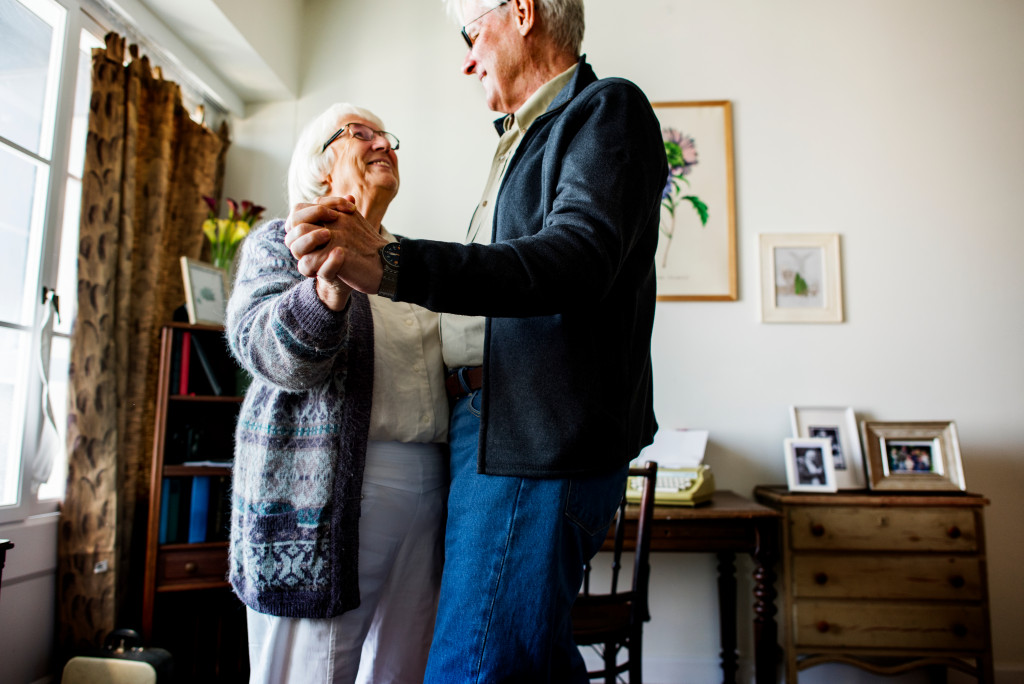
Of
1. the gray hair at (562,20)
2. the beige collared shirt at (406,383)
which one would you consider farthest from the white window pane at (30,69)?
the gray hair at (562,20)

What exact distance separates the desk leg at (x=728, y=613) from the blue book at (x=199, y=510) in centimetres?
189

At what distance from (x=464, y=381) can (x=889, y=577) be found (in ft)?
6.61

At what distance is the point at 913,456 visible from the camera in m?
2.51

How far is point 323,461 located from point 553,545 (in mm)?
415

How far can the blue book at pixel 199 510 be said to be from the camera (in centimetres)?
220

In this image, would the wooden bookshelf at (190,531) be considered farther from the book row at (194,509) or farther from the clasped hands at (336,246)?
the clasped hands at (336,246)

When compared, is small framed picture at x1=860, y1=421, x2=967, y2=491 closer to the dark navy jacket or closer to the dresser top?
the dresser top

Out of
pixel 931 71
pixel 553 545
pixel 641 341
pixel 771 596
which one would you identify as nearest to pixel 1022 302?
pixel 931 71

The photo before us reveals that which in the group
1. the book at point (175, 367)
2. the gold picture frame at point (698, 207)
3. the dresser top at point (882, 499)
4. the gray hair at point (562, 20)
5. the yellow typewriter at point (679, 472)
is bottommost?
the dresser top at point (882, 499)

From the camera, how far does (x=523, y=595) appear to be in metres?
0.76

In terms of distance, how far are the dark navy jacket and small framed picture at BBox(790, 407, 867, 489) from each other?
6.66 ft

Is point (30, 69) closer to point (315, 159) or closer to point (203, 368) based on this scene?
point (203, 368)

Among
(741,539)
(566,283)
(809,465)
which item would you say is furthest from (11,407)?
(809,465)

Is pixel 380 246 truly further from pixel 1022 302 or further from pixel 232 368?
pixel 1022 302
